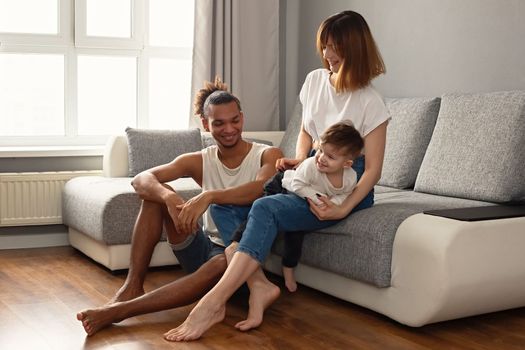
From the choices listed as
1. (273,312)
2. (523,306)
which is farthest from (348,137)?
(523,306)

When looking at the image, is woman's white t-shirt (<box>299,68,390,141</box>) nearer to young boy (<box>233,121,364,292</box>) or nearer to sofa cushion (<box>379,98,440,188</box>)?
young boy (<box>233,121,364,292</box>)

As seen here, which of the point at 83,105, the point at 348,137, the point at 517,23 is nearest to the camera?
the point at 348,137

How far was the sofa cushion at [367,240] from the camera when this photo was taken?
3.03 m

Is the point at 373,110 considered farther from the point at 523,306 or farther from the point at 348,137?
the point at 523,306

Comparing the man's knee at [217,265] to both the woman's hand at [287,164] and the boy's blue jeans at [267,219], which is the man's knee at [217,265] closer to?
the boy's blue jeans at [267,219]

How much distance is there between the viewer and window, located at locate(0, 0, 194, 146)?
4.95 meters

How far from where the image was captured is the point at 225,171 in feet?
10.9

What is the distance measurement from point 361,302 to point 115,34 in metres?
2.77

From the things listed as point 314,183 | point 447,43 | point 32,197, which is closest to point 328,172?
point 314,183

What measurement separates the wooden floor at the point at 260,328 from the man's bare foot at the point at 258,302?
33 mm

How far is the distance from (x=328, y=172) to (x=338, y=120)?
28cm

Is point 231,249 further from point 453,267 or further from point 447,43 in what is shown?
point 447,43

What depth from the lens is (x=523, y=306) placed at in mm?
3260

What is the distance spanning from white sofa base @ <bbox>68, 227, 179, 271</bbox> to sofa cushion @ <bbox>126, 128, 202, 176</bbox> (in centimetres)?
49
